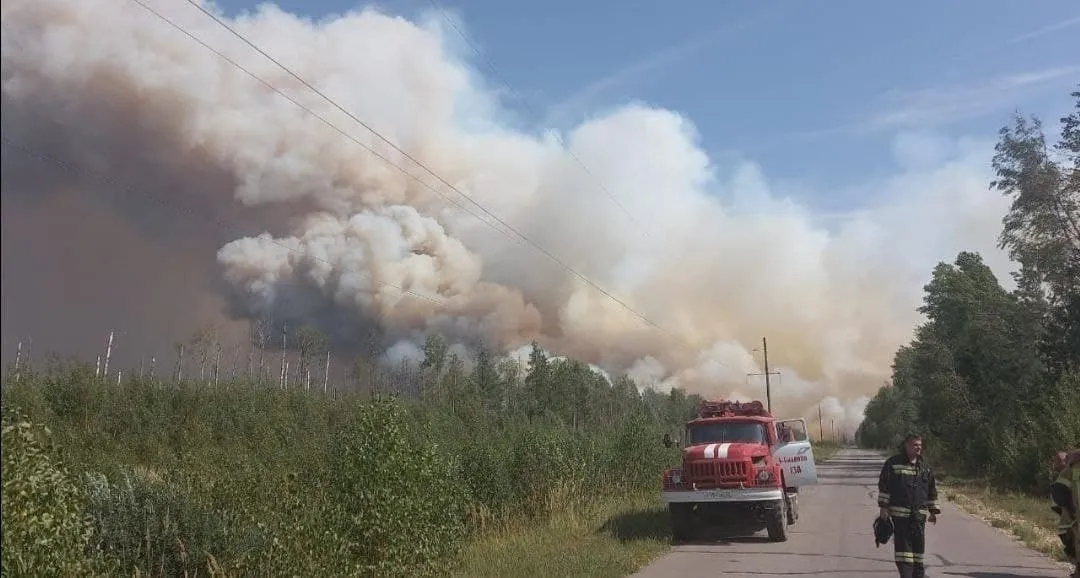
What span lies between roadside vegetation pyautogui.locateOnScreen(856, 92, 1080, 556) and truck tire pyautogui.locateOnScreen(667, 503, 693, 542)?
A: 6378mm

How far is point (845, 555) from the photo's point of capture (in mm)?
13055

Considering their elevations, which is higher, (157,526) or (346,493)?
(346,493)

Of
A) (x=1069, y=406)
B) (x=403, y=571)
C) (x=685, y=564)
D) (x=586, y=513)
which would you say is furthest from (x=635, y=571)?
(x=1069, y=406)

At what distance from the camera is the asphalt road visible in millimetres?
11570

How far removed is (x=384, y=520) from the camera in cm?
997

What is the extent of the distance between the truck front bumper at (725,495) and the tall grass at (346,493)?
4329 mm

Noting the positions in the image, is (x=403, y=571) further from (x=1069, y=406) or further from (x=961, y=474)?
(x=961, y=474)

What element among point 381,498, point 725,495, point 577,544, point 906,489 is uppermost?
point 906,489

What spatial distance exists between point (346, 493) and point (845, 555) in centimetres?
836

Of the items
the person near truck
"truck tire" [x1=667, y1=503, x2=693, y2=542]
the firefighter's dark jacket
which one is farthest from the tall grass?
the person near truck

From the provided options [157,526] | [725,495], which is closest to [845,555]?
[725,495]

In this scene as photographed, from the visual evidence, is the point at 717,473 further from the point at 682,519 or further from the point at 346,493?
the point at 346,493

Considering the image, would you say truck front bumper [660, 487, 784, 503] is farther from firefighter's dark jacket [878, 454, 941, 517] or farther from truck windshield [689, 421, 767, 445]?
firefighter's dark jacket [878, 454, 941, 517]

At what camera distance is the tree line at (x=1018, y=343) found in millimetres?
27953
